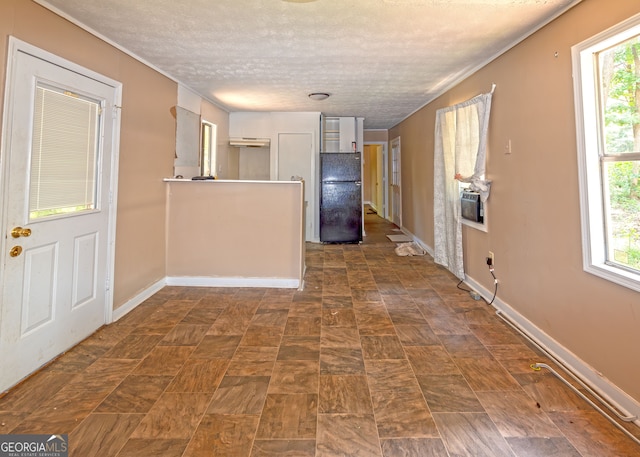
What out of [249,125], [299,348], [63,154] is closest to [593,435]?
[299,348]

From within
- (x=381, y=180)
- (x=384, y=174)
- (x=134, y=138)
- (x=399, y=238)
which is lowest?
(x=399, y=238)

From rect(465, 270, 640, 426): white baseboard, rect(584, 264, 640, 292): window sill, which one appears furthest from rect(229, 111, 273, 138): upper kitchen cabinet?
rect(584, 264, 640, 292): window sill

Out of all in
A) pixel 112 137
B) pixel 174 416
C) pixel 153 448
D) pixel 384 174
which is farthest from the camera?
pixel 384 174

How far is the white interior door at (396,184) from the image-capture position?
6.91 meters

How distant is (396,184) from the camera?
731 centimetres

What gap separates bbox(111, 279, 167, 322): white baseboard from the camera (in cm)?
274

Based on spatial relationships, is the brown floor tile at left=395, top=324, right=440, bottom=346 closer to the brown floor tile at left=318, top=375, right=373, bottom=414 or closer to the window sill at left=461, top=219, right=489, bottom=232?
the brown floor tile at left=318, top=375, right=373, bottom=414

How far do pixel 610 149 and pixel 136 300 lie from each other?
12.5 ft

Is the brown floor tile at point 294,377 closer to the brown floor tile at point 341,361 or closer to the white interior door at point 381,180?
the brown floor tile at point 341,361

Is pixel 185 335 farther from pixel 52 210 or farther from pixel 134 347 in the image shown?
pixel 52 210

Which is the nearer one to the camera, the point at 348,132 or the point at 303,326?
the point at 303,326

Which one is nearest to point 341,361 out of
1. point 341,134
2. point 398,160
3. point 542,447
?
point 542,447

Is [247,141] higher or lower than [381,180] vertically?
higher

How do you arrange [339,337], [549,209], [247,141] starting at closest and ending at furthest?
[549,209] < [339,337] < [247,141]
